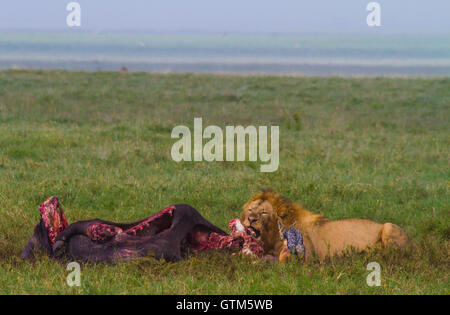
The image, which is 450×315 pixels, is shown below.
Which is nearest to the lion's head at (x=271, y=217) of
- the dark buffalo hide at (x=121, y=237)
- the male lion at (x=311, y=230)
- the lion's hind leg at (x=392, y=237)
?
the male lion at (x=311, y=230)

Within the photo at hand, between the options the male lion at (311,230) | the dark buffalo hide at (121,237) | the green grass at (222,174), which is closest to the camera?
the green grass at (222,174)

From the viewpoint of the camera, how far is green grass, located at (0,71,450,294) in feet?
16.9

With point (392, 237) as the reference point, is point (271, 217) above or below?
above

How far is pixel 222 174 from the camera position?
9.45m

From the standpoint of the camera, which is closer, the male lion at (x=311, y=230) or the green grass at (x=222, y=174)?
the green grass at (x=222, y=174)

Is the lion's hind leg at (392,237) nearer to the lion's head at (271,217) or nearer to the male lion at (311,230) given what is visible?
the male lion at (311,230)

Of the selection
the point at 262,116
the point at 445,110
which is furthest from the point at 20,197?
the point at 445,110

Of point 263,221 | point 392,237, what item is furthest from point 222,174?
point 392,237

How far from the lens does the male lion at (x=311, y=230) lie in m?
5.48

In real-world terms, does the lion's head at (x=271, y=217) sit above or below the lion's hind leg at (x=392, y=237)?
above

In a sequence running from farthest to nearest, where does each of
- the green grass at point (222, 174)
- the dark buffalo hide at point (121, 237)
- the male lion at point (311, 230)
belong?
the male lion at point (311, 230)
the dark buffalo hide at point (121, 237)
the green grass at point (222, 174)

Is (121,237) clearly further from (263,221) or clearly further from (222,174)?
(222,174)

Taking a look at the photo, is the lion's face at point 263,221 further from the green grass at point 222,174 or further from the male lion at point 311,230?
the green grass at point 222,174

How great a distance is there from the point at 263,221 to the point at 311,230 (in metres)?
0.45
